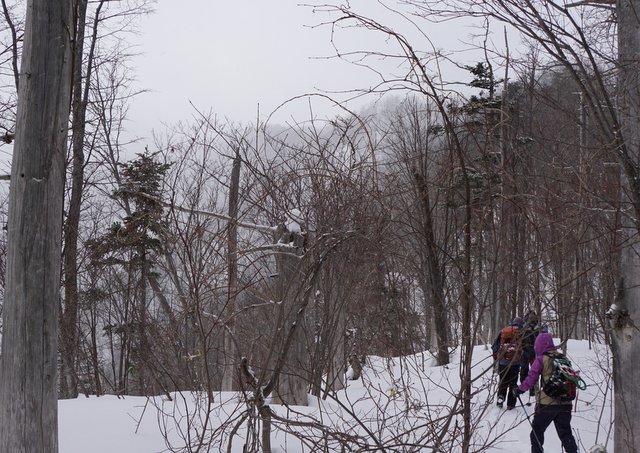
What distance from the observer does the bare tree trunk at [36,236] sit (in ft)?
9.62

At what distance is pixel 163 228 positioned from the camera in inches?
161

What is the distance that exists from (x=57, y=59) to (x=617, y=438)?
5676 millimetres

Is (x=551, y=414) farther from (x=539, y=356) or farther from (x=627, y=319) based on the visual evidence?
(x=627, y=319)

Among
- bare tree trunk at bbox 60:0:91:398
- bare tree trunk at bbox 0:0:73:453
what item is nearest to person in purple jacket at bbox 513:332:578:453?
bare tree trunk at bbox 0:0:73:453

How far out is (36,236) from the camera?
300 cm

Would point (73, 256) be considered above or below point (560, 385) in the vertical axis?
above

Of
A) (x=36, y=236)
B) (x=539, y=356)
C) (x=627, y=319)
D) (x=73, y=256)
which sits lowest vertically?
(x=539, y=356)

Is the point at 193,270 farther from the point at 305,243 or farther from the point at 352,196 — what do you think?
the point at 352,196

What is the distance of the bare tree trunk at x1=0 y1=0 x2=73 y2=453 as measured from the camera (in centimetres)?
293

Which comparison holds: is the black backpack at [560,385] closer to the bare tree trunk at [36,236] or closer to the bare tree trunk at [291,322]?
the bare tree trunk at [291,322]

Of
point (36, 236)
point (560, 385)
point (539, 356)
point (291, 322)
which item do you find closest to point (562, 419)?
point (560, 385)

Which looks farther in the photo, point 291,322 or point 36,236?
point 291,322

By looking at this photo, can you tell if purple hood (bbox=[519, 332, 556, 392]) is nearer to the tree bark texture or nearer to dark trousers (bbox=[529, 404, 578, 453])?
dark trousers (bbox=[529, 404, 578, 453])

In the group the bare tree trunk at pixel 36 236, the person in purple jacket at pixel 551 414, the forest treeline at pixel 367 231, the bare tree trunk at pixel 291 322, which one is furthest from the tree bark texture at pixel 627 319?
the bare tree trunk at pixel 36 236
